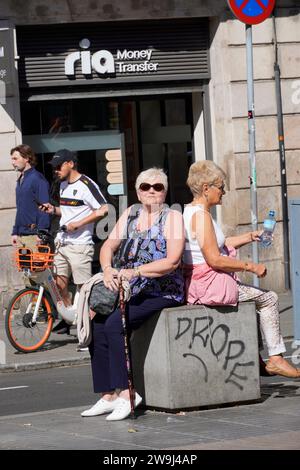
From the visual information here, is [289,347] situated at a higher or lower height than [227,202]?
lower

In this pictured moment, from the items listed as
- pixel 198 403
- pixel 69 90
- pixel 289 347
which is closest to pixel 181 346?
pixel 198 403

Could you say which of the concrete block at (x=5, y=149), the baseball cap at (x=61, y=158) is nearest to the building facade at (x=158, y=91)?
the concrete block at (x=5, y=149)

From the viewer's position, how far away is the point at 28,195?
13.8 meters

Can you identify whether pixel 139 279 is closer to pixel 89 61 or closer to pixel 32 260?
pixel 32 260

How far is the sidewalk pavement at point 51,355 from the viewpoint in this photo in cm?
1206

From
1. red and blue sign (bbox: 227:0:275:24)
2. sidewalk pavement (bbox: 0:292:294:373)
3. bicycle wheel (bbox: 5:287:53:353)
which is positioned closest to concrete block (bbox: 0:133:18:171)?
sidewalk pavement (bbox: 0:292:294:373)

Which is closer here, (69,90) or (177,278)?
(177,278)

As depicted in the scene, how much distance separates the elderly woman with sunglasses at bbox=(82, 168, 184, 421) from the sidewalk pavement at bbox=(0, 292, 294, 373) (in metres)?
3.56

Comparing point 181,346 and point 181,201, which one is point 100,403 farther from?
point 181,201

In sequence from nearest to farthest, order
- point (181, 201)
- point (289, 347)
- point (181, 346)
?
point (181, 346) < point (289, 347) < point (181, 201)

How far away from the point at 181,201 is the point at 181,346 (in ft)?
31.4

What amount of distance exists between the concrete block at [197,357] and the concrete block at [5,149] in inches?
302

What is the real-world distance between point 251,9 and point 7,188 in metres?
4.13

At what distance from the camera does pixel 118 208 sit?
1742cm
